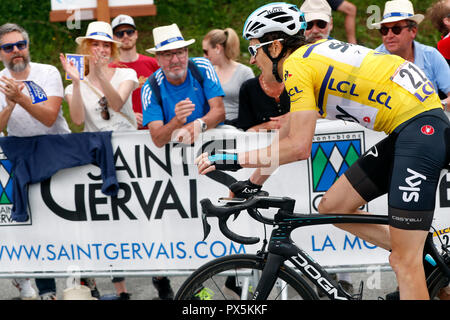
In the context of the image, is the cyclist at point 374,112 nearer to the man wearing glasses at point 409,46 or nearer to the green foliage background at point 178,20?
the man wearing glasses at point 409,46

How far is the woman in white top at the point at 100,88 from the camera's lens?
571cm

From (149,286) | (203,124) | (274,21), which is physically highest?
(274,21)

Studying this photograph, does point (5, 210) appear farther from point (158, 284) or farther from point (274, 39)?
point (274, 39)

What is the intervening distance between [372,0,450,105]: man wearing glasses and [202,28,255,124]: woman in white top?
165 centimetres

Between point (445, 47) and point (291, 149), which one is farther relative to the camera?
point (445, 47)

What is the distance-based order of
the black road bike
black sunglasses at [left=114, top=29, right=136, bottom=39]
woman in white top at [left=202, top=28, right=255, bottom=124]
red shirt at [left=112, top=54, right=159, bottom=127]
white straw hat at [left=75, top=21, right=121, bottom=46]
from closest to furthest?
the black road bike, white straw hat at [left=75, top=21, right=121, bottom=46], red shirt at [left=112, top=54, right=159, bottom=127], woman in white top at [left=202, top=28, right=255, bottom=124], black sunglasses at [left=114, top=29, right=136, bottom=39]

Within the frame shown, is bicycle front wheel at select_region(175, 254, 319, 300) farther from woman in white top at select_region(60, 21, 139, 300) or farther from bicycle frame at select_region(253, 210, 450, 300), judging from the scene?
woman in white top at select_region(60, 21, 139, 300)

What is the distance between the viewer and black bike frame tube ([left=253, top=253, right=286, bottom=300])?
12.5 feet

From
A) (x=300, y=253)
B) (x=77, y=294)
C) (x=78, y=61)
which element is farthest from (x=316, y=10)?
(x=77, y=294)

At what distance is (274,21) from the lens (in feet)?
12.4

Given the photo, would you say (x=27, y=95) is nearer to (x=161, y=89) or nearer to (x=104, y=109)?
(x=104, y=109)

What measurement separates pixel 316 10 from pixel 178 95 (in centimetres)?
166

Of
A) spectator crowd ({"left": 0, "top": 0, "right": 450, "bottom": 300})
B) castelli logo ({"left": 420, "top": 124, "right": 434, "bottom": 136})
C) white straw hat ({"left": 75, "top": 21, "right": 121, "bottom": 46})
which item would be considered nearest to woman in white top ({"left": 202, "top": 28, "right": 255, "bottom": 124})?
spectator crowd ({"left": 0, "top": 0, "right": 450, "bottom": 300})
